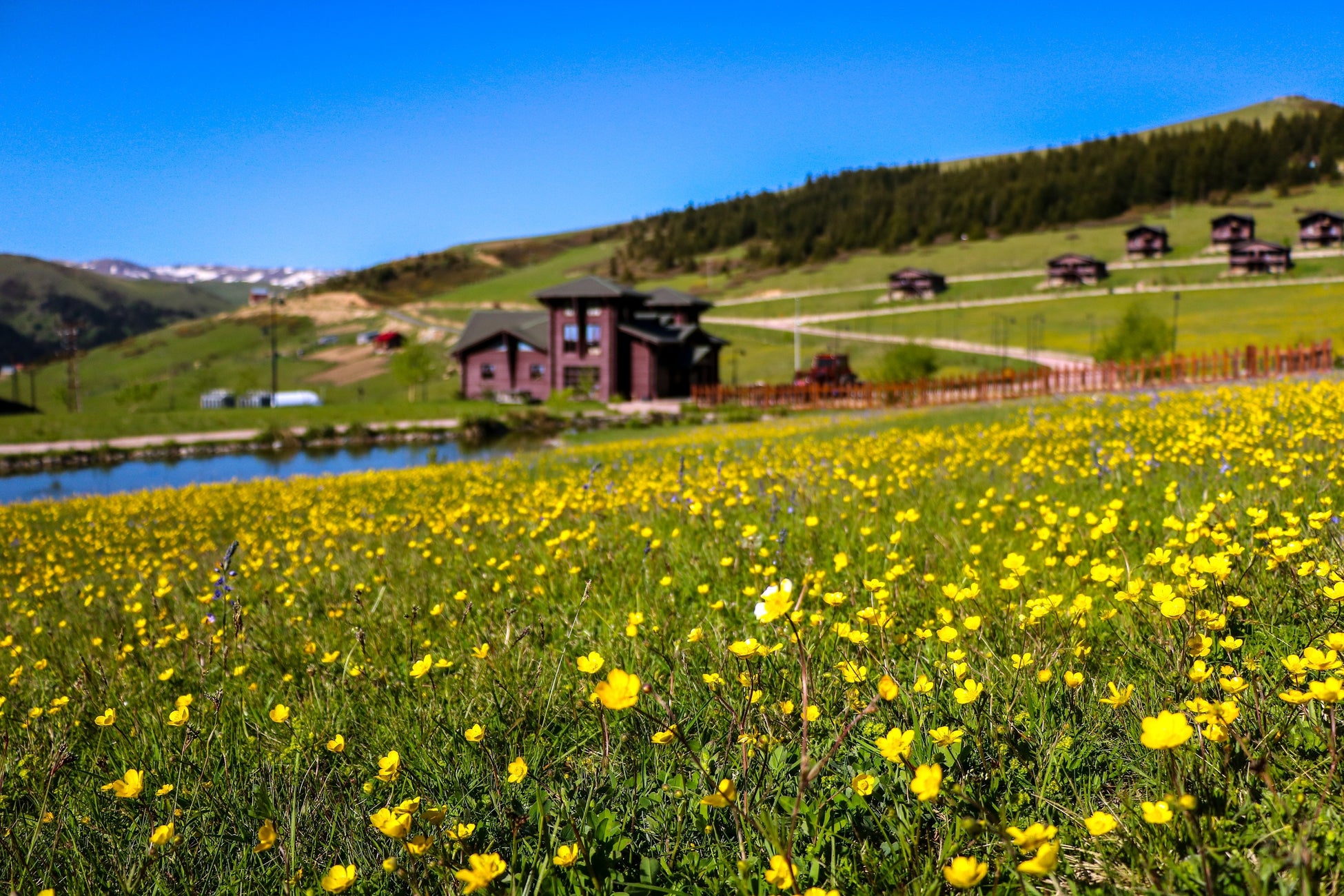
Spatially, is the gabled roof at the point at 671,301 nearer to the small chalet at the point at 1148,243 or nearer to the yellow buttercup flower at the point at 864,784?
the yellow buttercup flower at the point at 864,784

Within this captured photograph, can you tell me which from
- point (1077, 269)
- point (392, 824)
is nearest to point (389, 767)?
point (392, 824)

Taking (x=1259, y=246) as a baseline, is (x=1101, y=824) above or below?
below

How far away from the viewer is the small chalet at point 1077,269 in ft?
297

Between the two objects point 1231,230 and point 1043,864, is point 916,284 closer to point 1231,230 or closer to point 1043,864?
point 1231,230

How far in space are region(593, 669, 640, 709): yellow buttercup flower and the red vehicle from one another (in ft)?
151

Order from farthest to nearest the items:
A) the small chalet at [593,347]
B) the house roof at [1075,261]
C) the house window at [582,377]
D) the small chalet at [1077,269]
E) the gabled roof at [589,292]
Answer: the small chalet at [1077,269]
the house roof at [1075,261]
the house window at [582,377]
the small chalet at [593,347]
the gabled roof at [589,292]

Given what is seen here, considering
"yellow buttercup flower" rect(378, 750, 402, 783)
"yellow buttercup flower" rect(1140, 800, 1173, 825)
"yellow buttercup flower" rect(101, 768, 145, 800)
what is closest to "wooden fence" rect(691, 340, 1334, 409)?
"yellow buttercup flower" rect(1140, 800, 1173, 825)

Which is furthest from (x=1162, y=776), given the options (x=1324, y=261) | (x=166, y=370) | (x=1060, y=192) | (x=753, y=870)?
(x=1060, y=192)

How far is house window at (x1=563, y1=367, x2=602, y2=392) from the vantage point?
190ft

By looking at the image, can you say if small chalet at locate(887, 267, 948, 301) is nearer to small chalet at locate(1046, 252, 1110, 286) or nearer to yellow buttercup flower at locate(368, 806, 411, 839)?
small chalet at locate(1046, 252, 1110, 286)

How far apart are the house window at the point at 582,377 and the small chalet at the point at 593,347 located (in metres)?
0.06

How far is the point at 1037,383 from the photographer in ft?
127

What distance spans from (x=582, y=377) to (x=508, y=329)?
8.48 metres

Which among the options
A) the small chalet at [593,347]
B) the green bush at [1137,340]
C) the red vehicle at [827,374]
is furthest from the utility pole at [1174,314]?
the small chalet at [593,347]
